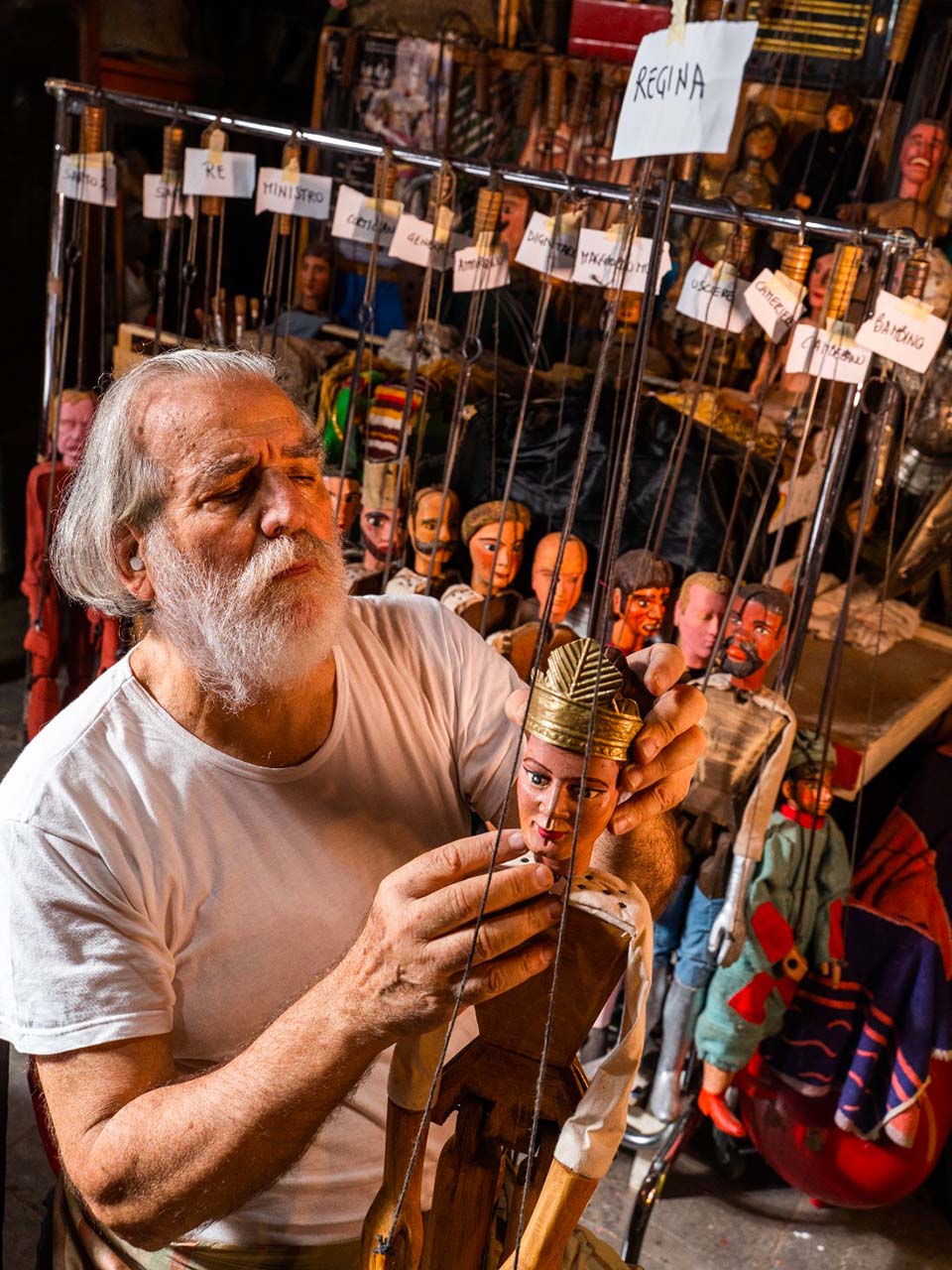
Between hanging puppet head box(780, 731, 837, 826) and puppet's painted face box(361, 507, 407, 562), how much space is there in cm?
124

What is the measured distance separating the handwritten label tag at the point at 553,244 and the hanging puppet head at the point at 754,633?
0.75 metres

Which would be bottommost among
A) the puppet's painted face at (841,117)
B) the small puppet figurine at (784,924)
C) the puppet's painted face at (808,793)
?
the small puppet figurine at (784,924)

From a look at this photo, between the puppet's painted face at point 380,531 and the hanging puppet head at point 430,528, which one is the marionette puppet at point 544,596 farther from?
the puppet's painted face at point 380,531

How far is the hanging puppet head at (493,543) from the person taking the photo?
2875mm


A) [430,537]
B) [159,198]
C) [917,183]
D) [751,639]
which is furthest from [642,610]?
[917,183]

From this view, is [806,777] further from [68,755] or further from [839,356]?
[68,755]

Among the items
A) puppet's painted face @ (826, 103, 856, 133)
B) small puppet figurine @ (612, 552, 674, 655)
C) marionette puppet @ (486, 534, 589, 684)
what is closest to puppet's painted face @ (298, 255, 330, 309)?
puppet's painted face @ (826, 103, 856, 133)

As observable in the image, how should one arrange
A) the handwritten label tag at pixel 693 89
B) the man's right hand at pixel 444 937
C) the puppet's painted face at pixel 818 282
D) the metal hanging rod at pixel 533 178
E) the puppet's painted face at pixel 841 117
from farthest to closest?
the puppet's painted face at pixel 841 117 → the puppet's painted face at pixel 818 282 → the metal hanging rod at pixel 533 178 → the man's right hand at pixel 444 937 → the handwritten label tag at pixel 693 89

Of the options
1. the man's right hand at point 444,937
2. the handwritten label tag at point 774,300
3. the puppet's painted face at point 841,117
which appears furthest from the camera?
the puppet's painted face at point 841,117

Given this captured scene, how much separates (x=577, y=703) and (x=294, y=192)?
1.82m

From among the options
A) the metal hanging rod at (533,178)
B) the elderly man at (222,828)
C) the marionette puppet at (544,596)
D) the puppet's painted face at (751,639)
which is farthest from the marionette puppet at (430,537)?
the elderly man at (222,828)

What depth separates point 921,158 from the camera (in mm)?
4289

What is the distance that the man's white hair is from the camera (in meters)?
1.26

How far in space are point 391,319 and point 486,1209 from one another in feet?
16.5
